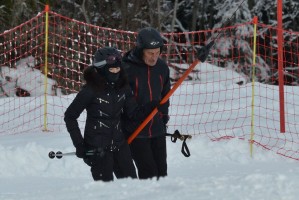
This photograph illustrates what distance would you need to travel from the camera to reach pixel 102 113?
5762mm

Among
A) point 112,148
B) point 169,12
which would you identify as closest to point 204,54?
point 112,148

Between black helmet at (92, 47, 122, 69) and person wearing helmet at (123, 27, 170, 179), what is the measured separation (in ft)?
0.93

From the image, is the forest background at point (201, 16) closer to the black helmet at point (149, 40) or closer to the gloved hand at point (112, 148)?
the black helmet at point (149, 40)

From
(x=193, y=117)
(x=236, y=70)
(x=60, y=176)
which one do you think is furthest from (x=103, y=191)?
(x=236, y=70)

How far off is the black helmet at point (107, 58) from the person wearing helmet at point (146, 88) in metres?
0.28

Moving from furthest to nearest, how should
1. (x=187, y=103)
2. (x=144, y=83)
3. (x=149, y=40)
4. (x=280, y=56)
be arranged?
(x=187, y=103) < (x=280, y=56) < (x=144, y=83) < (x=149, y=40)

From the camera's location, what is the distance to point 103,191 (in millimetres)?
4996

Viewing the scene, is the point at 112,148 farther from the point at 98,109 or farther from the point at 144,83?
the point at 144,83

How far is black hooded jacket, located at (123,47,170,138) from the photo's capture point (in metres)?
6.11

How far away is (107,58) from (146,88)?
1.66 ft

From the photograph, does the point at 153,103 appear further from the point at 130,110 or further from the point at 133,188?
the point at 133,188

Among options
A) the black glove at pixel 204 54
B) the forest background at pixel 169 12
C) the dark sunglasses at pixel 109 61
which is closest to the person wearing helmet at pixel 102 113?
the dark sunglasses at pixel 109 61

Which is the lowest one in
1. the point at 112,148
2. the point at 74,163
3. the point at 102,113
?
the point at 74,163

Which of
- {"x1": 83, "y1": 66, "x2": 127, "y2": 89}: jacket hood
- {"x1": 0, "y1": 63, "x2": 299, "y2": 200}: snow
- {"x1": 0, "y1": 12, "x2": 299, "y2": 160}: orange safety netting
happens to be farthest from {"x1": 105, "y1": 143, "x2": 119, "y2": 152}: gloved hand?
{"x1": 0, "y1": 12, "x2": 299, "y2": 160}: orange safety netting
